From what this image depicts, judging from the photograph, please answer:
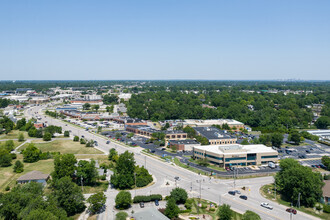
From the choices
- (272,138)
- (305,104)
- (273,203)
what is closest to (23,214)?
(273,203)

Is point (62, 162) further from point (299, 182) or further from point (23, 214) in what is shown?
point (299, 182)

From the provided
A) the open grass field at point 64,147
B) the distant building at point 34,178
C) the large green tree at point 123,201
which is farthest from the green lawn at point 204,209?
the open grass field at point 64,147

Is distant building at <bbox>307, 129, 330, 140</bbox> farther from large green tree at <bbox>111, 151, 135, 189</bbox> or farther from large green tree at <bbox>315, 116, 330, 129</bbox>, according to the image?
large green tree at <bbox>111, 151, 135, 189</bbox>

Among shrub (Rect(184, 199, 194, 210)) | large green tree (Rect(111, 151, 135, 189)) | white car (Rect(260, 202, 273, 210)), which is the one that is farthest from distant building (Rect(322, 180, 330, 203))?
large green tree (Rect(111, 151, 135, 189))

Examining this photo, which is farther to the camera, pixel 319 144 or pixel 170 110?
pixel 170 110

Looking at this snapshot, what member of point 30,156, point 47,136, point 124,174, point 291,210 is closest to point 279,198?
point 291,210
